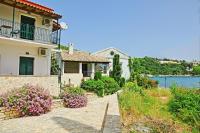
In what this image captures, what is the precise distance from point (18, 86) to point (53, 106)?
255 cm

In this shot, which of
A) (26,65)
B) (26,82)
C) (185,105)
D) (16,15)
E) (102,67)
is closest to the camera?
(185,105)

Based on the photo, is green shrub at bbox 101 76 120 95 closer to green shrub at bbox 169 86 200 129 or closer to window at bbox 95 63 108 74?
window at bbox 95 63 108 74

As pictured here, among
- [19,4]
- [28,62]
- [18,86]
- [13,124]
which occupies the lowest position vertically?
[13,124]

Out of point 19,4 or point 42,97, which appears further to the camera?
point 19,4

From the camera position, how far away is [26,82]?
1766cm

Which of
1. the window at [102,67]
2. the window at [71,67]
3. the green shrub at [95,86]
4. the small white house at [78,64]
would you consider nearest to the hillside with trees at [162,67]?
the window at [102,67]

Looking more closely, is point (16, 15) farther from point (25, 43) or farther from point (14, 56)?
point (14, 56)

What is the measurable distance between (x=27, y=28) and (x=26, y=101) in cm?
757

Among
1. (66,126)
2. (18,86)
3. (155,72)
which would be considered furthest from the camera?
(155,72)

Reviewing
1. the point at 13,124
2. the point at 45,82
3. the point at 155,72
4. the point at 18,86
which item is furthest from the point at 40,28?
the point at 155,72

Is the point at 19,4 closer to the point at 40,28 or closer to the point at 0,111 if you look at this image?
the point at 40,28

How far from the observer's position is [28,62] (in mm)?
21359

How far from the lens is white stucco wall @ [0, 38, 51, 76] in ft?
62.5

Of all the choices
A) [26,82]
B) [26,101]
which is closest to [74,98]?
[26,82]
